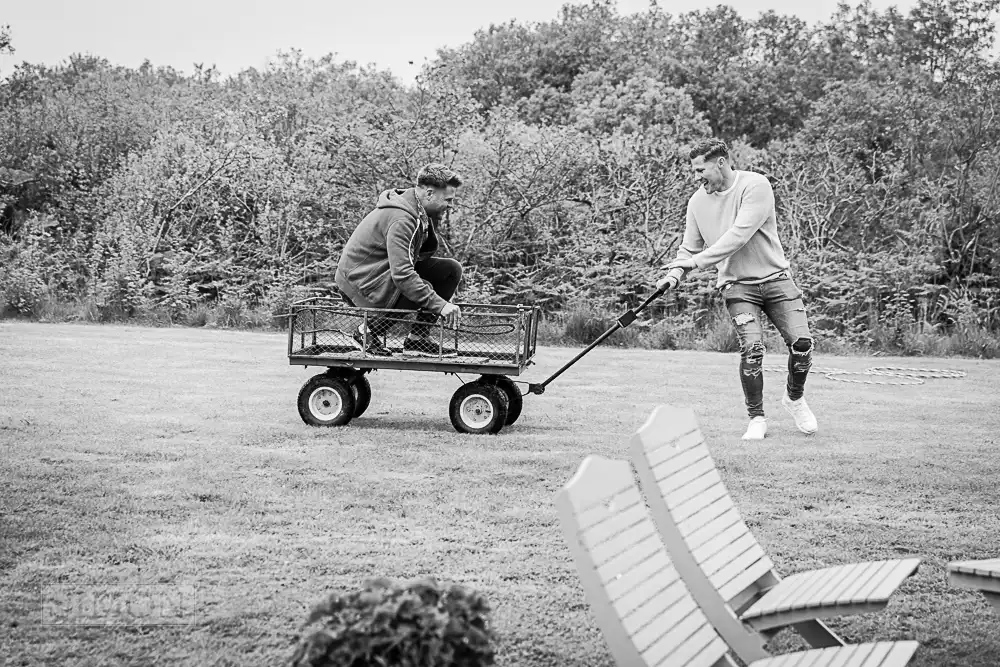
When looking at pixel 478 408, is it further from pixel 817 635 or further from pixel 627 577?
pixel 627 577

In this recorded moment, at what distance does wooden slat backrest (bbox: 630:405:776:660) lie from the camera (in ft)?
12.0

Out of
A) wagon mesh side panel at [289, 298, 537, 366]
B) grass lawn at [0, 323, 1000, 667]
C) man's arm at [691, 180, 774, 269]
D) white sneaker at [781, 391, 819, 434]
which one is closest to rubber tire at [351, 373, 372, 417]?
grass lawn at [0, 323, 1000, 667]

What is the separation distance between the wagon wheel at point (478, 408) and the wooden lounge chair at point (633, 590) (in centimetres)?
532

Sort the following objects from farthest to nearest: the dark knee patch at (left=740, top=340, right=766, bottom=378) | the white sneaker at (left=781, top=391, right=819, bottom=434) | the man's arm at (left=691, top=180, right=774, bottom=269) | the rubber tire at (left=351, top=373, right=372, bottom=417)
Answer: the rubber tire at (left=351, top=373, right=372, bottom=417) < the white sneaker at (left=781, top=391, right=819, bottom=434) < the dark knee patch at (left=740, top=340, right=766, bottom=378) < the man's arm at (left=691, top=180, right=774, bottom=269)

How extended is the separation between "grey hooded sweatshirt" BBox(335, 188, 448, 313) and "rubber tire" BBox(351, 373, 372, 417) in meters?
0.58

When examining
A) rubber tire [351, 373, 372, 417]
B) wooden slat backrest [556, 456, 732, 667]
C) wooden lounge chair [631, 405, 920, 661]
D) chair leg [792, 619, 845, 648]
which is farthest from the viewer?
rubber tire [351, 373, 372, 417]

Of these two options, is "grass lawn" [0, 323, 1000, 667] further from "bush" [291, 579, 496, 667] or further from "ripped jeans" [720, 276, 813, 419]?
"bush" [291, 579, 496, 667]

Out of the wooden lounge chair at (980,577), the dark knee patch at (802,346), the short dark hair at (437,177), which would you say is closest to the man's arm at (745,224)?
the dark knee patch at (802,346)

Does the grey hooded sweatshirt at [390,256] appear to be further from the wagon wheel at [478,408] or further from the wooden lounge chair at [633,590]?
the wooden lounge chair at [633,590]

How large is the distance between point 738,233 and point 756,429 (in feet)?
4.71

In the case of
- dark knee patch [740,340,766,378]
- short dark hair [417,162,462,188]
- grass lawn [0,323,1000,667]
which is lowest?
grass lawn [0,323,1000,667]

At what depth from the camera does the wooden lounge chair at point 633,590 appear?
2934 mm

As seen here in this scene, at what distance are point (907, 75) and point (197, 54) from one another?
21.4 m

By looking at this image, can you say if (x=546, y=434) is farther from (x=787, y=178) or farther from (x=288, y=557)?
(x=787, y=178)
